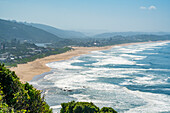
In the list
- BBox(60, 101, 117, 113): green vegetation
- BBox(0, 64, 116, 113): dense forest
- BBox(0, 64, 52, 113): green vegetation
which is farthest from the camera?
BBox(60, 101, 117, 113): green vegetation

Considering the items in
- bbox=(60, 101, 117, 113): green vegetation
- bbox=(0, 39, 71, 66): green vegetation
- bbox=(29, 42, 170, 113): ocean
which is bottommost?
bbox=(29, 42, 170, 113): ocean

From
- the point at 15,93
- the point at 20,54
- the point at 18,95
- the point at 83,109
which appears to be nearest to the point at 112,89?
the point at 83,109

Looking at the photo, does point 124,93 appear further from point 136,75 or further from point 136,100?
point 136,75

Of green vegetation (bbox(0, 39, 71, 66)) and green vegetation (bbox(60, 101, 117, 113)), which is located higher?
green vegetation (bbox(0, 39, 71, 66))

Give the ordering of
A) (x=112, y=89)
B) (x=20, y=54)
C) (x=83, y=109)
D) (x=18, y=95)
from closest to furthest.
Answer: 1. (x=18, y=95)
2. (x=83, y=109)
3. (x=112, y=89)
4. (x=20, y=54)

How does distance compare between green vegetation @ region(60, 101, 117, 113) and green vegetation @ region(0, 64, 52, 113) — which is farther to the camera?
green vegetation @ region(60, 101, 117, 113)

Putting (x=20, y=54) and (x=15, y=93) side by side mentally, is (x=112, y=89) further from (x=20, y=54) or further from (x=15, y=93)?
(x=20, y=54)

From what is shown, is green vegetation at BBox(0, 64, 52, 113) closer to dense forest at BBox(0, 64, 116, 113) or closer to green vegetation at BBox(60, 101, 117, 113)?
dense forest at BBox(0, 64, 116, 113)

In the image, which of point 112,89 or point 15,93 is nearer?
point 15,93

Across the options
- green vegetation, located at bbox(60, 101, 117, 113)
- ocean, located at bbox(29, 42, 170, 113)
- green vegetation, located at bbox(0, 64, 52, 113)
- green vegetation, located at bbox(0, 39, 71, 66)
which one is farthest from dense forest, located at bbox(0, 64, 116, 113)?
green vegetation, located at bbox(0, 39, 71, 66)

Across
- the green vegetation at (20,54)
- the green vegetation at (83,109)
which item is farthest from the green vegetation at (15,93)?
the green vegetation at (20,54)

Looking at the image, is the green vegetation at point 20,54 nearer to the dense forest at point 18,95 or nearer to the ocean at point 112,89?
the ocean at point 112,89
